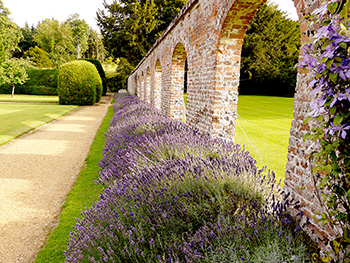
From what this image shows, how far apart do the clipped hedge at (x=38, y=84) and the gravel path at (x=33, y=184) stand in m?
24.3

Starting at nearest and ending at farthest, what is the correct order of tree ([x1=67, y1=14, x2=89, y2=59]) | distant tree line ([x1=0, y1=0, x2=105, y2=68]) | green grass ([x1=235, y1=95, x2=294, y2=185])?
green grass ([x1=235, y1=95, x2=294, y2=185]), distant tree line ([x1=0, y1=0, x2=105, y2=68]), tree ([x1=67, y1=14, x2=89, y2=59])

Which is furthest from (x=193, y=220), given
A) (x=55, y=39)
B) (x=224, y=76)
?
(x=55, y=39)

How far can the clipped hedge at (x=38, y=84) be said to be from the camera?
29750 millimetres

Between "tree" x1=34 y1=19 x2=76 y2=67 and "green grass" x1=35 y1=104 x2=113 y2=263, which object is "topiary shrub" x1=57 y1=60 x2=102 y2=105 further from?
"tree" x1=34 y1=19 x2=76 y2=67

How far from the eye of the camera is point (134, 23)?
24.9 m

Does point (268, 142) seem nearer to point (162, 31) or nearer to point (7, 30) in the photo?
point (162, 31)

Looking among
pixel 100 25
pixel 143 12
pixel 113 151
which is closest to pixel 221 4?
pixel 113 151

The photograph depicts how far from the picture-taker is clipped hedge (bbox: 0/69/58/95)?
29.8 m

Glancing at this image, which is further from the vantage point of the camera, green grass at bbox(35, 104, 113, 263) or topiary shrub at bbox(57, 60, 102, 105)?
Result: topiary shrub at bbox(57, 60, 102, 105)

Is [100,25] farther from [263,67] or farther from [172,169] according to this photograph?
[172,169]

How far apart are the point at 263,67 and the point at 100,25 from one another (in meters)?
18.9

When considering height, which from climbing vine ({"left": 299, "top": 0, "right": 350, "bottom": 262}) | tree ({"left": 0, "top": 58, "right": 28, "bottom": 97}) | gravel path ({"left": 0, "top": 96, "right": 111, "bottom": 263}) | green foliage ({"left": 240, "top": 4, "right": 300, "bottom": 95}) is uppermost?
green foliage ({"left": 240, "top": 4, "right": 300, "bottom": 95})

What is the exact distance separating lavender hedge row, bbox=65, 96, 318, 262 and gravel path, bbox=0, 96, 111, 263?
1275 millimetres

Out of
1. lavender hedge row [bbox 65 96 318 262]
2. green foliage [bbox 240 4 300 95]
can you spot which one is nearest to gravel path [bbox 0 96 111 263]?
lavender hedge row [bbox 65 96 318 262]
